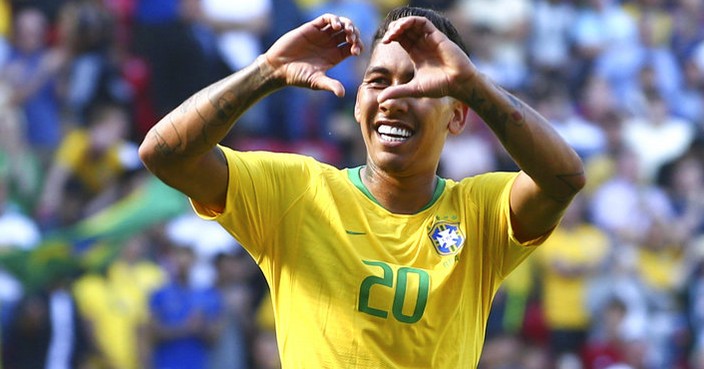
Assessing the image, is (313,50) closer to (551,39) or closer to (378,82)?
(378,82)

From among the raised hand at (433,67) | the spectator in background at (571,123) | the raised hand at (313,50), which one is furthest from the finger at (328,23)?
the spectator in background at (571,123)

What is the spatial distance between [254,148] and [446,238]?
603 centimetres

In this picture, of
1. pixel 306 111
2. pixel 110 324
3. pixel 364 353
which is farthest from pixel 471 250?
pixel 306 111

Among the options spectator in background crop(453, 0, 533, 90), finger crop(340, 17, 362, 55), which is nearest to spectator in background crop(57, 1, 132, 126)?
spectator in background crop(453, 0, 533, 90)

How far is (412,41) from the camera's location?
151 inches

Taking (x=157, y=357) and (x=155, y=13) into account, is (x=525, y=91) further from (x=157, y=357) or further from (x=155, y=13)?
(x=157, y=357)

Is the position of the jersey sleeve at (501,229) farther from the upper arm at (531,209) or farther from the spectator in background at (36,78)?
the spectator in background at (36,78)

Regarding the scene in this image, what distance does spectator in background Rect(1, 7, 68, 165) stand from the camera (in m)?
9.20

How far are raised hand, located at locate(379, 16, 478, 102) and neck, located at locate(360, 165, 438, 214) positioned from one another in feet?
1.69

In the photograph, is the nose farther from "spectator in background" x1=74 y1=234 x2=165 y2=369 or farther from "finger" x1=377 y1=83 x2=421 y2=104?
"spectator in background" x1=74 y1=234 x2=165 y2=369

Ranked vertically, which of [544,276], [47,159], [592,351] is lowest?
[592,351]

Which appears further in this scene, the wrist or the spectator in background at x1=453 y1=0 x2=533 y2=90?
the spectator in background at x1=453 y1=0 x2=533 y2=90

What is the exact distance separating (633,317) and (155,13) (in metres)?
5.09

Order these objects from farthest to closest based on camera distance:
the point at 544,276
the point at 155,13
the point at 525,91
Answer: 1. the point at 525,91
2. the point at 544,276
3. the point at 155,13
